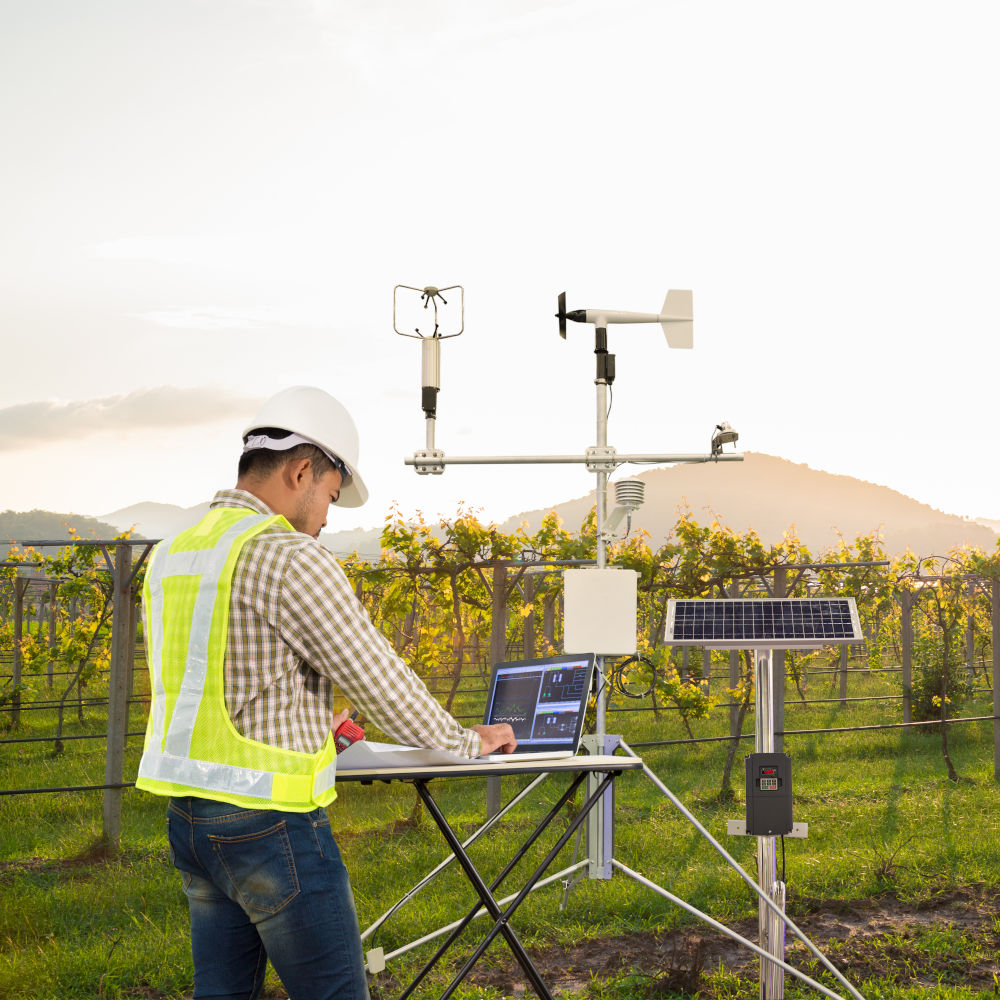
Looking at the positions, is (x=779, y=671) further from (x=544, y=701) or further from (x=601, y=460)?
(x=544, y=701)

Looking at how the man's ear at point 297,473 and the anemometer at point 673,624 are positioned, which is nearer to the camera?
the man's ear at point 297,473

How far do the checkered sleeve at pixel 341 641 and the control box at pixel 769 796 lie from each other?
2006 mm

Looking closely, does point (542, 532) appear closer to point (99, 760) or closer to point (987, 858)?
point (987, 858)

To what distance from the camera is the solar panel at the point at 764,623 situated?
3.66 metres

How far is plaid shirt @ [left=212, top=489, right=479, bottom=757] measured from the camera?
6.15 feet

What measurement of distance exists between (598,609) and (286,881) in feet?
7.60

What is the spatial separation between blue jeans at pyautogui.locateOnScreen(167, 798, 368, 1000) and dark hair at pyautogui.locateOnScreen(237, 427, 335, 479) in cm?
65

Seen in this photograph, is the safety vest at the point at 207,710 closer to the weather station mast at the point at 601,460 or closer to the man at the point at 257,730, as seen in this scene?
the man at the point at 257,730

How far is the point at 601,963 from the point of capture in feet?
14.6

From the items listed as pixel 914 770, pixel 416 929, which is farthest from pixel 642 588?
pixel 416 929

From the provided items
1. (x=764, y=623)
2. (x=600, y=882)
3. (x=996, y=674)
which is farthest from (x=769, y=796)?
(x=996, y=674)

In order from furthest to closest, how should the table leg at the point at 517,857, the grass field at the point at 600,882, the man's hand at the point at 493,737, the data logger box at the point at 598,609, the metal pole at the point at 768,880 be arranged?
the grass field at the point at 600,882 → the data logger box at the point at 598,609 → the metal pole at the point at 768,880 → the table leg at the point at 517,857 → the man's hand at the point at 493,737

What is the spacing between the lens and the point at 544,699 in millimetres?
3047

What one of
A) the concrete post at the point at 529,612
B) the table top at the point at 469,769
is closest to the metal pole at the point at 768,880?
the table top at the point at 469,769
